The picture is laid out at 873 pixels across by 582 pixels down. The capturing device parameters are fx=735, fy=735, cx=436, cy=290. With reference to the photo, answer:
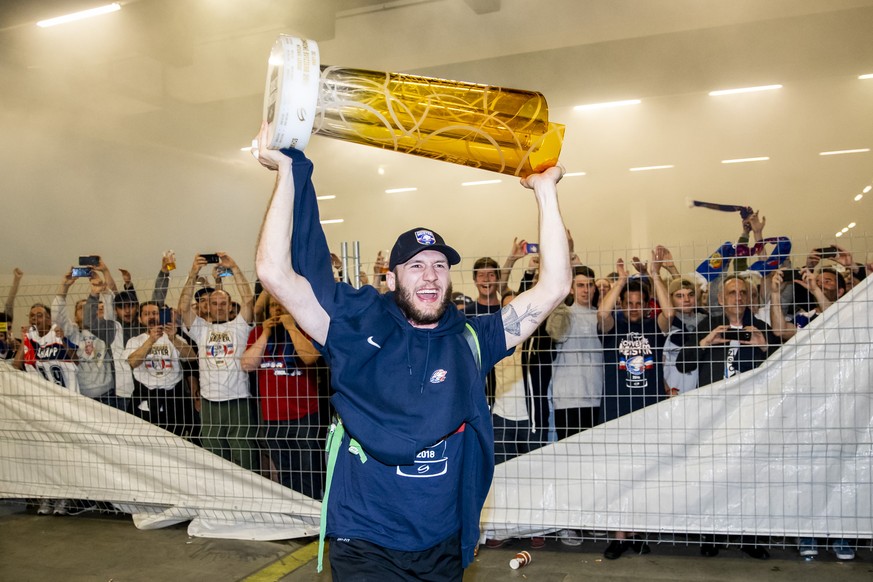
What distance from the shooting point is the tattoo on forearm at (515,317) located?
2.49 metres

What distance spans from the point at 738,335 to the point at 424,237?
114 inches

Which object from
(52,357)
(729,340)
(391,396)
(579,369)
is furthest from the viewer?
(52,357)

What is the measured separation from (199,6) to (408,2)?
2723 mm

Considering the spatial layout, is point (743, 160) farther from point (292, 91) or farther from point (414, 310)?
point (292, 91)

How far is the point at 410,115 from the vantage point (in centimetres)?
235

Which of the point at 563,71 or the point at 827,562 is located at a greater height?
the point at 563,71

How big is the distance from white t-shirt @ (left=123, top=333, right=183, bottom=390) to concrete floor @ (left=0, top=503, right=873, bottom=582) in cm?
112

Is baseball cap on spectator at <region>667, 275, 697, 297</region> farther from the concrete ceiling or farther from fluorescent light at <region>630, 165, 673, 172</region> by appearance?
fluorescent light at <region>630, 165, 673, 172</region>

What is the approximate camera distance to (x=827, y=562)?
14.7ft

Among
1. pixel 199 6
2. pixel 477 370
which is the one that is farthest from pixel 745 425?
pixel 199 6

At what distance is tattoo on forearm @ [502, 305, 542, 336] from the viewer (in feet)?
8.16

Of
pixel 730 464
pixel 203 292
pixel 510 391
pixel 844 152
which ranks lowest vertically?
pixel 730 464

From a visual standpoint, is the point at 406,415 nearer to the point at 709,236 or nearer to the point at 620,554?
the point at 620,554

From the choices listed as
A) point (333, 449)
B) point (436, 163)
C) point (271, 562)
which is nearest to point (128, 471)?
point (271, 562)
